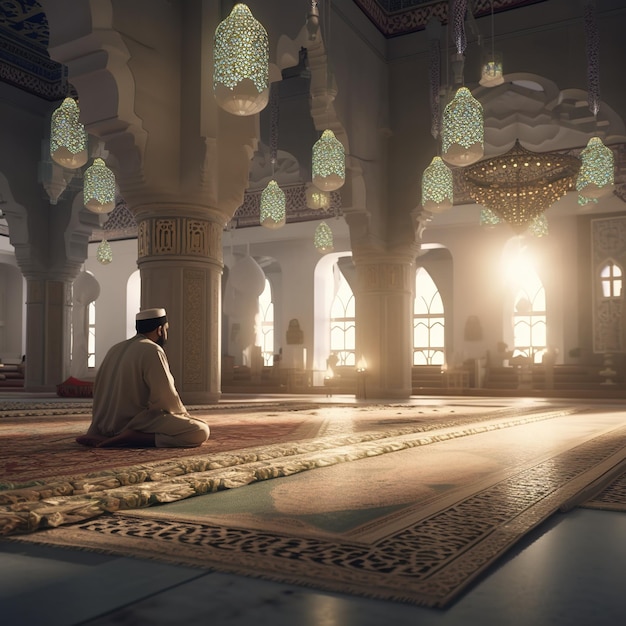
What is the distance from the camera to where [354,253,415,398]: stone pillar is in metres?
8.06

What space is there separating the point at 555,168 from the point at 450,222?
555 centimetres

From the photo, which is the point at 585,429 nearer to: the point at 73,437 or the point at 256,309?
the point at 73,437

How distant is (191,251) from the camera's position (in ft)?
17.7

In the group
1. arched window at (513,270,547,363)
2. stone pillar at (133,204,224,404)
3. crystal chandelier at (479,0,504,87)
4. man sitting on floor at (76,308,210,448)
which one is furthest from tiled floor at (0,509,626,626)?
arched window at (513,270,547,363)

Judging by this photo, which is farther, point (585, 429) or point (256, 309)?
point (256, 309)

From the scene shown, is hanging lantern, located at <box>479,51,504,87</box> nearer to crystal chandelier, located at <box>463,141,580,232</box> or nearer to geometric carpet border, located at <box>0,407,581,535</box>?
crystal chandelier, located at <box>463,141,580,232</box>

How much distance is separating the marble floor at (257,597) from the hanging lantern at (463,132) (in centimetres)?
396

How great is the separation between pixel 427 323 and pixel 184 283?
9.32 m

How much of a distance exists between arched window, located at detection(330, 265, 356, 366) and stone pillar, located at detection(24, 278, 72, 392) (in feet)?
19.0

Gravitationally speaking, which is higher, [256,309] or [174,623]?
[256,309]

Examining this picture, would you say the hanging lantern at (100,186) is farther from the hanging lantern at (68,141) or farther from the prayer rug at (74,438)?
the prayer rug at (74,438)

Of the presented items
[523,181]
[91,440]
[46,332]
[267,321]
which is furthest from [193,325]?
[267,321]

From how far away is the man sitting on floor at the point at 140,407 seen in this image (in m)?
2.70

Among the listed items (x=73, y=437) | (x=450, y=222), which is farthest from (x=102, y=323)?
(x=73, y=437)
